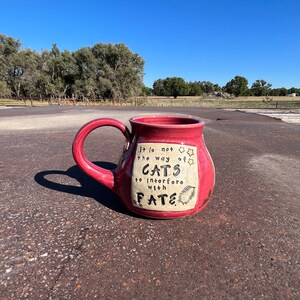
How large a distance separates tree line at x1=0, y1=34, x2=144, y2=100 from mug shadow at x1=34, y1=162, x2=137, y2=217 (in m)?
35.6

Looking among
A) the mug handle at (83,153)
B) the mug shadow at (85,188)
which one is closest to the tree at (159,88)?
the mug shadow at (85,188)

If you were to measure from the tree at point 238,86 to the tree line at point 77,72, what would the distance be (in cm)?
6421

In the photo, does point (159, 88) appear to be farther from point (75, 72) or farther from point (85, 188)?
point (85, 188)

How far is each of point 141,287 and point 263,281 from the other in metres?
0.70

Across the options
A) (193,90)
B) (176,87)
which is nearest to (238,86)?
(193,90)

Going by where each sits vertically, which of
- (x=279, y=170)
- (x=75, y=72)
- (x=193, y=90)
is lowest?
(x=279, y=170)

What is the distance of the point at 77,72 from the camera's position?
1554 inches

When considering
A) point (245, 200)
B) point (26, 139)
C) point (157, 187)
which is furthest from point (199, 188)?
point (26, 139)

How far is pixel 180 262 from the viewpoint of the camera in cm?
147

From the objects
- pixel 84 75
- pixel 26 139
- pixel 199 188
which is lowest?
pixel 26 139

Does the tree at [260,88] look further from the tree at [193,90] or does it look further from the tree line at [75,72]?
the tree line at [75,72]

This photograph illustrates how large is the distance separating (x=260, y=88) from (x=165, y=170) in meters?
119

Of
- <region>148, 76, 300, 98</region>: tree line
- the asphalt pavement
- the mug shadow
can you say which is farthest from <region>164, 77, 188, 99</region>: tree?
the asphalt pavement

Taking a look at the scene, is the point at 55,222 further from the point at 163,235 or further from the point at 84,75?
the point at 84,75
